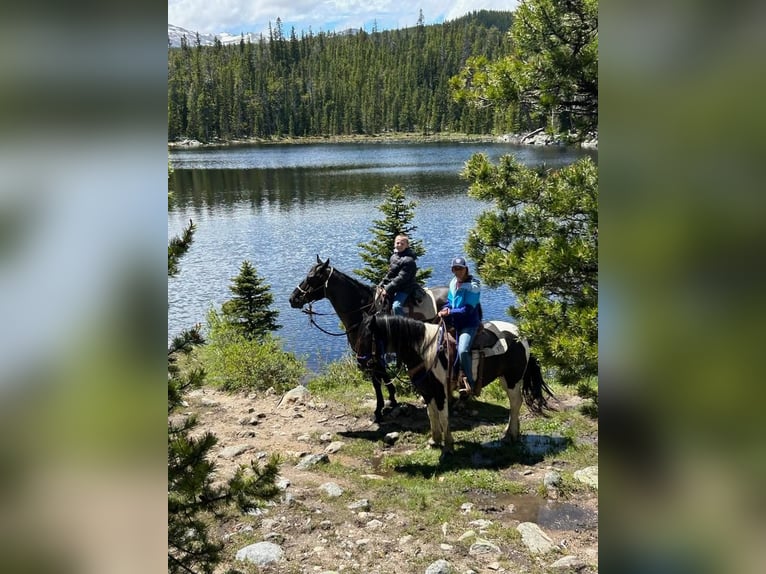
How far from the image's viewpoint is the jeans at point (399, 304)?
10.5 meters

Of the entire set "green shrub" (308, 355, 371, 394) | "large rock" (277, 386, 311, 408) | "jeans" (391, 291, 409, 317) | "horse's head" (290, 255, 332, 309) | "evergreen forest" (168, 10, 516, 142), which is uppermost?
"evergreen forest" (168, 10, 516, 142)

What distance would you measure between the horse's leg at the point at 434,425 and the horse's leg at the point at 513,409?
1087 millimetres

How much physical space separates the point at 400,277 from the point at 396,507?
13.2 feet

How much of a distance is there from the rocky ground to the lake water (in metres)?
2.38

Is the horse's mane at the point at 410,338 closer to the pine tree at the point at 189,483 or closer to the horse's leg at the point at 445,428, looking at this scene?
the horse's leg at the point at 445,428

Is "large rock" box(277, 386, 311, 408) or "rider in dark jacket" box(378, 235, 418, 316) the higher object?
"rider in dark jacket" box(378, 235, 418, 316)

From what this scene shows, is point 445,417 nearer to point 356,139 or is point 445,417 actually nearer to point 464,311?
point 464,311

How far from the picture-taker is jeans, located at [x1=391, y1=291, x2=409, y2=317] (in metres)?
10.5

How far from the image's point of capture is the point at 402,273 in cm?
1034

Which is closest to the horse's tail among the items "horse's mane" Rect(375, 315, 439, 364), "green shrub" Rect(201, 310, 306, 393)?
"horse's mane" Rect(375, 315, 439, 364)

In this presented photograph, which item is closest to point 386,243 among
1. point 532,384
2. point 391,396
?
point 391,396

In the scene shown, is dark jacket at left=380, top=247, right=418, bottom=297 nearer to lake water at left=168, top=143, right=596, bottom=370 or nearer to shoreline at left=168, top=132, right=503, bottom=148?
lake water at left=168, top=143, right=596, bottom=370
